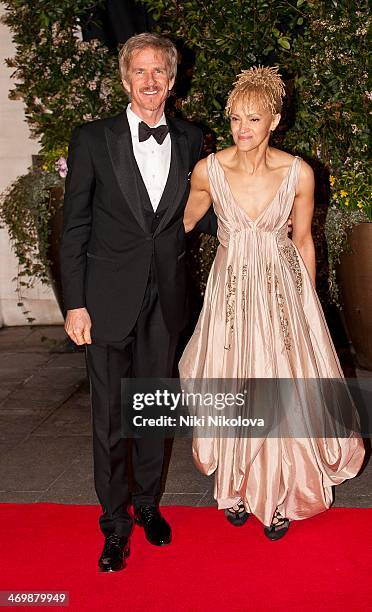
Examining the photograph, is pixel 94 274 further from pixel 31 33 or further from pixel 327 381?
pixel 31 33

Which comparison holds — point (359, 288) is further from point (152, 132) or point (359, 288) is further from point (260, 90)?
point (152, 132)

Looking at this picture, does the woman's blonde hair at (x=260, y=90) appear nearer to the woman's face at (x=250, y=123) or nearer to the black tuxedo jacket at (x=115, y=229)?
the woman's face at (x=250, y=123)

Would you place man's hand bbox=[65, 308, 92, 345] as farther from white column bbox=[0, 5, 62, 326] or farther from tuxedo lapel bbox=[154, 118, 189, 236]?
white column bbox=[0, 5, 62, 326]

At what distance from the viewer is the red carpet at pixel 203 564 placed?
3143 millimetres

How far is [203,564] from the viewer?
3398 mm

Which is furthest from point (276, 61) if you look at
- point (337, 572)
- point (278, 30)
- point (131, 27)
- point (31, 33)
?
point (337, 572)

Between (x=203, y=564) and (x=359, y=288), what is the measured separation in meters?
2.57

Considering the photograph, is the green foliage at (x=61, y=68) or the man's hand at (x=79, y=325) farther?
the green foliage at (x=61, y=68)

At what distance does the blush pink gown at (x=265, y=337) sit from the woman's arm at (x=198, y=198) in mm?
28

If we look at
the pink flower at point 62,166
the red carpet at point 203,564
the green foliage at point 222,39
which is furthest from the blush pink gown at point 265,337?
the pink flower at point 62,166

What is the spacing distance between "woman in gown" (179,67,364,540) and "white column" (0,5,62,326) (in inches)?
149

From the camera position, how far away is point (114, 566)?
11.0 ft

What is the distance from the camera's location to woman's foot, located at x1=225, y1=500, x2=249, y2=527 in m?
3.73

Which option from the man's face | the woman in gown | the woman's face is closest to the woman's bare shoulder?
the woman in gown
